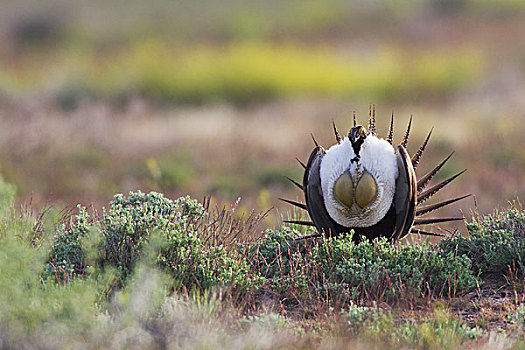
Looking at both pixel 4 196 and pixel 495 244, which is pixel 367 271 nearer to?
pixel 495 244

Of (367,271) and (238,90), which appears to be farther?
(238,90)

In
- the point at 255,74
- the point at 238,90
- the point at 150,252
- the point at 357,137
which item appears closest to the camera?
the point at 150,252

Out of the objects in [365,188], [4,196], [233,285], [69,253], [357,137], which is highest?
[357,137]

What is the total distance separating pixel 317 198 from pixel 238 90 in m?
14.7

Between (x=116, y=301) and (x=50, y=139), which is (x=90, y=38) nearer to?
(x=50, y=139)

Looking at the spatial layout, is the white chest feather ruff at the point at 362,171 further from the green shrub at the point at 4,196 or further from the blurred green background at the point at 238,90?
the blurred green background at the point at 238,90

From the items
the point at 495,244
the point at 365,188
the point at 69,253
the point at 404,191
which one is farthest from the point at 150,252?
the point at 495,244

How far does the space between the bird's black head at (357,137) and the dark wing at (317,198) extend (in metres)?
0.32

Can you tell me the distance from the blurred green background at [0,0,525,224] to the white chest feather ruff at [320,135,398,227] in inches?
89.8

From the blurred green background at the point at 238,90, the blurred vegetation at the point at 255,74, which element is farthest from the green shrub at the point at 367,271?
the blurred vegetation at the point at 255,74

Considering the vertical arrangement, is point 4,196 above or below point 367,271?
above

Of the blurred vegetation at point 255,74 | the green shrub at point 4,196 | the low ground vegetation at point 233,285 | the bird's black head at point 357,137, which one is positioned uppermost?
the blurred vegetation at point 255,74

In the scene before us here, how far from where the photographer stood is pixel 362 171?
443cm

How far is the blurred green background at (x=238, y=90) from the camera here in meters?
11.0
